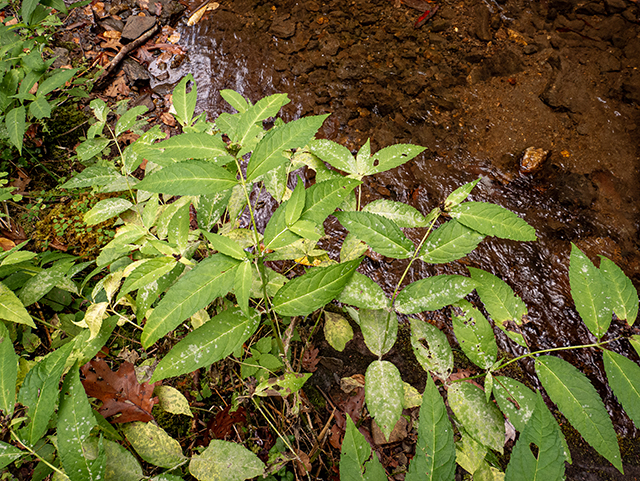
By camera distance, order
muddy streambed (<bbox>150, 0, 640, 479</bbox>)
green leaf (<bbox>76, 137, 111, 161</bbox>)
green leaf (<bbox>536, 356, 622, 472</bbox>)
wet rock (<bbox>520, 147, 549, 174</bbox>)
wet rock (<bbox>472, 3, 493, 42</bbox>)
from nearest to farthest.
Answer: green leaf (<bbox>536, 356, 622, 472</bbox>), green leaf (<bbox>76, 137, 111, 161</bbox>), muddy streambed (<bbox>150, 0, 640, 479</bbox>), wet rock (<bbox>520, 147, 549, 174</bbox>), wet rock (<bbox>472, 3, 493, 42</bbox>)

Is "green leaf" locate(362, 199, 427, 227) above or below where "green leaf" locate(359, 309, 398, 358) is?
above

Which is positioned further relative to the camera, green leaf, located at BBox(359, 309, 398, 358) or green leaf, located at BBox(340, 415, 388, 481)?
green leaf, located at BBox(359, 309, 398, 358)

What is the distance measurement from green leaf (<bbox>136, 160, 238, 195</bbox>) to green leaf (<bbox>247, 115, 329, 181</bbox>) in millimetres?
95

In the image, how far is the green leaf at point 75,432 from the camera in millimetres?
1027

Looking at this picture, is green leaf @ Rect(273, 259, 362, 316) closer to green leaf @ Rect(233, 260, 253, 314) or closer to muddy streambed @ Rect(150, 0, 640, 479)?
green leaf @ Rect(233, 260, 253, 314)

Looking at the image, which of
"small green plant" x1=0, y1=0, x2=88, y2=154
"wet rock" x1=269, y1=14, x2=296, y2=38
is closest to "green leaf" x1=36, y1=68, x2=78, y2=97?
"small green plant" x1=0, y1=0, x2=88, y2=154

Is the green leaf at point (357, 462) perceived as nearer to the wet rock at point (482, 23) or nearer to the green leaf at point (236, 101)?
the green leaf at point (236, 101)

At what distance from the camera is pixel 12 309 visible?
1510mm

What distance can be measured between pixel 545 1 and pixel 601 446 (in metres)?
4.86

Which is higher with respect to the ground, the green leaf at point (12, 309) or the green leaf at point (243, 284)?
the green leaf at point (243, 284)

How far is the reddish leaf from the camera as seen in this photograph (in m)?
1.47

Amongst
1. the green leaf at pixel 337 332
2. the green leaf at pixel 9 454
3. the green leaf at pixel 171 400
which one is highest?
the green leaf at pixel 9 454

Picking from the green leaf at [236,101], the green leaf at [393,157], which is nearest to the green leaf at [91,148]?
the green leaf at [236,101]

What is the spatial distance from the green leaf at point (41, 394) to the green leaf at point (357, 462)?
3.10ft
